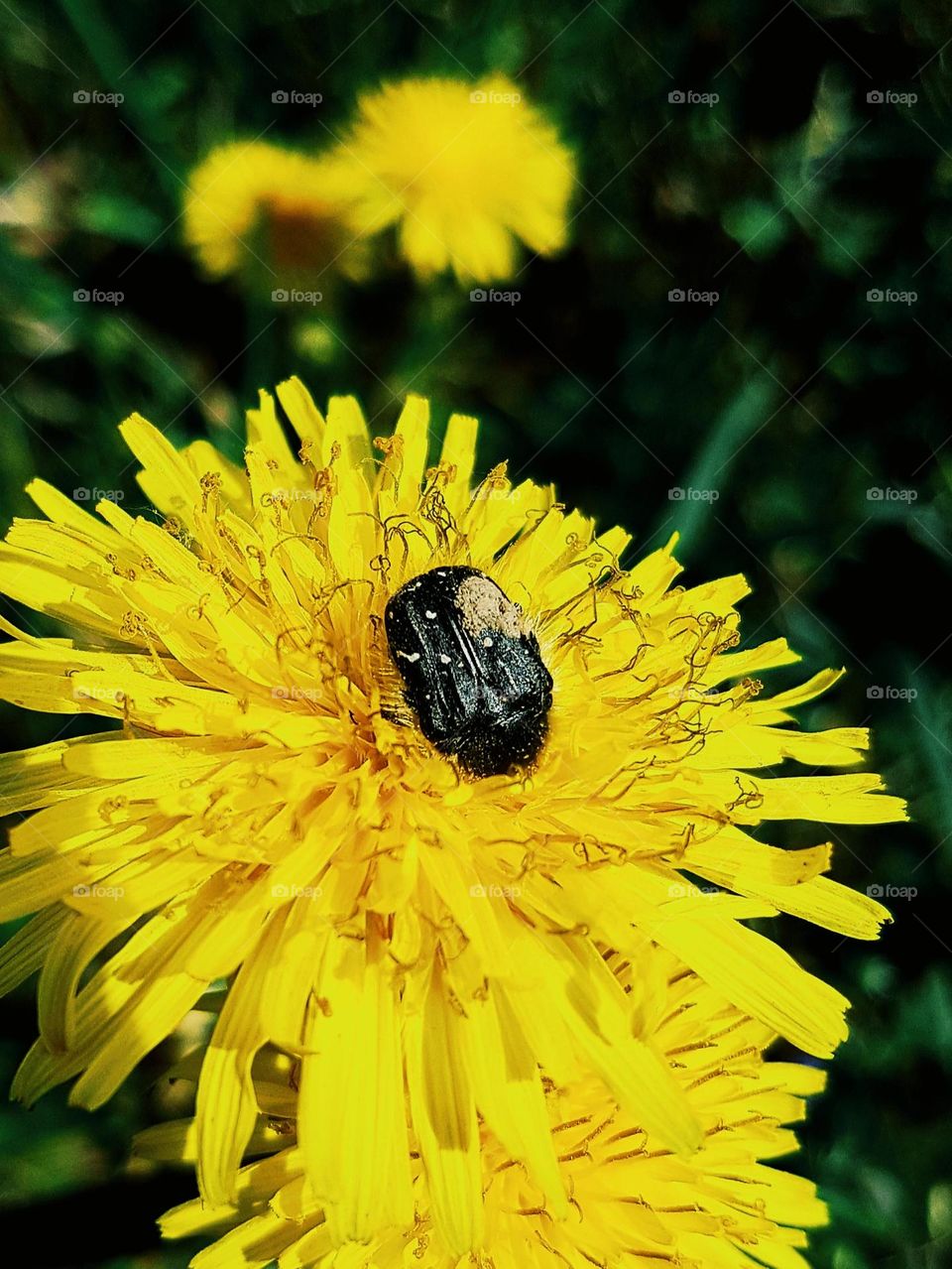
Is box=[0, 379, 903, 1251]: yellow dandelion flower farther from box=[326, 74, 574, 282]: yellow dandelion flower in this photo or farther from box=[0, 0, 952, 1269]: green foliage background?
box=[326, 74, 574, 282]: yellow dandelion flower

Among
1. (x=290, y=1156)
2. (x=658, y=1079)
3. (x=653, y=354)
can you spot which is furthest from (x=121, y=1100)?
(x=653, y=354)

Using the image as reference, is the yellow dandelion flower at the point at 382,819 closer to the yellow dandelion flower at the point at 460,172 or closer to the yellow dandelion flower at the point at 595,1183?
the yellow dandelion flower at the point at 595,1183

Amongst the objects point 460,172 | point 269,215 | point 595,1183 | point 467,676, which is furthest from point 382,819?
point 460,172

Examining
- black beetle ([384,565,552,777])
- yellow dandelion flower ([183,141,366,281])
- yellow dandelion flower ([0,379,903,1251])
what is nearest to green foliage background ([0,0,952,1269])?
yellow dandelion flower ([183,141,366,281])

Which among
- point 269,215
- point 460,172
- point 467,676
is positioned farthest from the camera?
point 460,172

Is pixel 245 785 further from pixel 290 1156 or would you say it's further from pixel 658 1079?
pixel 658 1079

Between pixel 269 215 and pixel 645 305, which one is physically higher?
pixel 269 215

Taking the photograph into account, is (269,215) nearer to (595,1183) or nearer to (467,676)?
(467,676)
